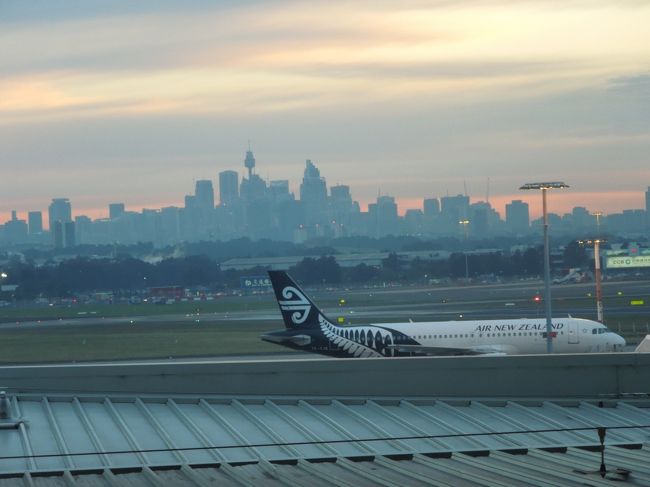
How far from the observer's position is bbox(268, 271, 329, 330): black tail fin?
61.5 metres

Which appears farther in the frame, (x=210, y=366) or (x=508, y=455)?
(x=210, y=366)

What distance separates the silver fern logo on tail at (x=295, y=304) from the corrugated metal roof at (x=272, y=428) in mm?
36576

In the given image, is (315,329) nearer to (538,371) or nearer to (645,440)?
(538,371)

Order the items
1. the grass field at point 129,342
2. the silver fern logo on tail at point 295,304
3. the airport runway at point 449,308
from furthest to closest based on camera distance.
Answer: the airport runway at point 449,308
the grass field at point 129,342
the silver fern logo on tail at point 295,304

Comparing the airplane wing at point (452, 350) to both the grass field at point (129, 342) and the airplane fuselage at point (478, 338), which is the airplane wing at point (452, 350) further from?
the grass field at point (129, 342)

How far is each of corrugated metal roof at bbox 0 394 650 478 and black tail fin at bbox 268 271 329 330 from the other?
36369mm

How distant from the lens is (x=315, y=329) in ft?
200

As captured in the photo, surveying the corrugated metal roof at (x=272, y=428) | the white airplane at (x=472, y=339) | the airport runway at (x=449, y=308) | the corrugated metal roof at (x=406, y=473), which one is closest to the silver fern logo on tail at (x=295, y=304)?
the white airplane at (x=472, y=339)

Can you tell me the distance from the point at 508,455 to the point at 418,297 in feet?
425

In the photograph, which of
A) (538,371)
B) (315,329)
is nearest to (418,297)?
(315,329)

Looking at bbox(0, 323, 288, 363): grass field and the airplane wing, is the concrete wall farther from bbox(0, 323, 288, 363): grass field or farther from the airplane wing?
bbox(0, 323, 288, 363): grass field

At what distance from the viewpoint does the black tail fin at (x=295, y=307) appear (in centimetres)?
6147

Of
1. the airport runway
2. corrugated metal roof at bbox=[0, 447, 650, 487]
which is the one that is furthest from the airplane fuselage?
corrugated metal roof at bbox=[0, 447, 650, 487]

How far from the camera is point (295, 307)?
62.0m
